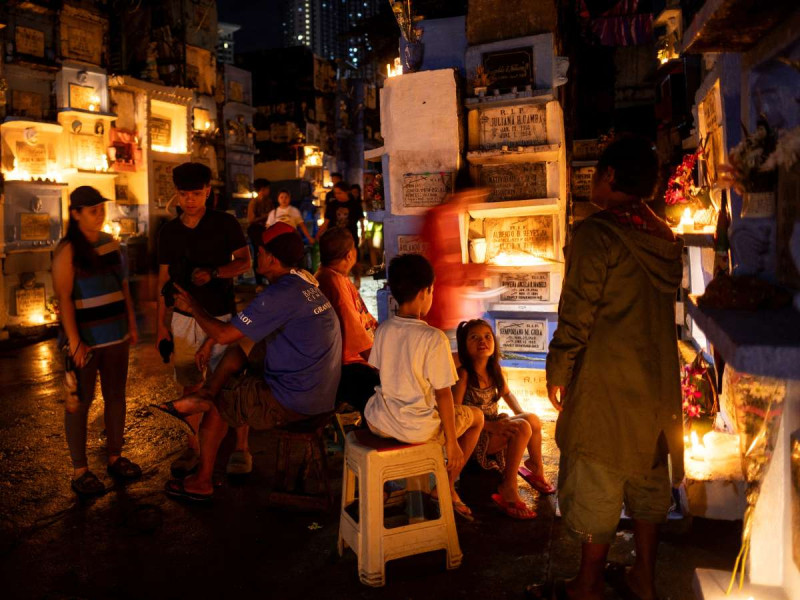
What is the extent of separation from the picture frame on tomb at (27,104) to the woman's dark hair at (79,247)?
977cm

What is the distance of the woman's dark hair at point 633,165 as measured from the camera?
3.00m

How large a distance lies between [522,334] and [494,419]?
191cm

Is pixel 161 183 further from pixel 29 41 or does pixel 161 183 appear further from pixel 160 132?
pixel 29 41

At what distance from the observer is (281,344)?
13.8 ft

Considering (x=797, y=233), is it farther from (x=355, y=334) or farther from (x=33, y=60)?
(x=33, y=60)

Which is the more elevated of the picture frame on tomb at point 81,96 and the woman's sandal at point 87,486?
the picture frame on tomb at point 81,96

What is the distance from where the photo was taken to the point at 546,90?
241 inches

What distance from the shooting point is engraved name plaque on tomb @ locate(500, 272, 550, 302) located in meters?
6.39

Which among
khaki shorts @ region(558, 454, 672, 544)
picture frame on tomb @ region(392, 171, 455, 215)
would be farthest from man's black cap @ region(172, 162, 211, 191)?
khaki shorts @ region(558, 454, 672, 544)

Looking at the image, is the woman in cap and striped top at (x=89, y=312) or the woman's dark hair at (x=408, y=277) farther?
the woman in cap and striped top at (x=89, y=312)

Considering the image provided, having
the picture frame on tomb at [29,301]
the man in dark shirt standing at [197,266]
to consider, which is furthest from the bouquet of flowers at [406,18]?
the picture frame on tomb at [29,301]

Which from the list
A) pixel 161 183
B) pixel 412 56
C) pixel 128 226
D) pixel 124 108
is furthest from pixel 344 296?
pixel 161 183

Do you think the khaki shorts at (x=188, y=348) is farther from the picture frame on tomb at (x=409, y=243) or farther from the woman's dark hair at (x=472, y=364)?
the picture frame on tomb at (x=409, y=243)

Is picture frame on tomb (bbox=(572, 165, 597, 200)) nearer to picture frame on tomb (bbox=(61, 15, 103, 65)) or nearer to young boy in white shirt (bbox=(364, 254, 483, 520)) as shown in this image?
young boy in white shirt (bbox=(364, 254, 483, 520))
